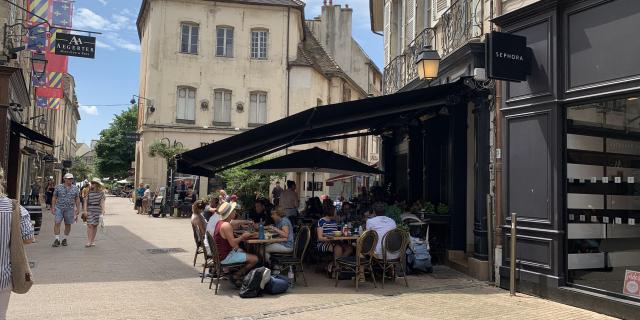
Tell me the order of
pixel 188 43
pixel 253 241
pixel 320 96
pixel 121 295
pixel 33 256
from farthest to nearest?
pixel 320 96
pixel 188 43
pixel 33 256
pixel 253 241
pixel 121 295

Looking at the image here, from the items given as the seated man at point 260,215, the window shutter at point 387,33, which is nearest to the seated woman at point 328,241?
the seated man at point 260,215

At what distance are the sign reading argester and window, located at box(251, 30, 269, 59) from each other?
15.3 m

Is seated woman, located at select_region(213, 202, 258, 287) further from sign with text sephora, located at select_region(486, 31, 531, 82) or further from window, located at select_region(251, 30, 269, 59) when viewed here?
window, located at select_region(251, 30, 269, 59)

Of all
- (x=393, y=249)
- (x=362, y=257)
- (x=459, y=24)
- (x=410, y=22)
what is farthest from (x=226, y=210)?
(x=410, y=22)

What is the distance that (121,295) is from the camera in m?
6.77

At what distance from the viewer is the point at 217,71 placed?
28.4 metres

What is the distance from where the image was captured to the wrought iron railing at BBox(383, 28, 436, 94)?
11117 mm

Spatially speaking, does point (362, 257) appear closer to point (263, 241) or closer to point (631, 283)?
point (263, 241)

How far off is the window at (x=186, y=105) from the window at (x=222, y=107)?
45.2 inches

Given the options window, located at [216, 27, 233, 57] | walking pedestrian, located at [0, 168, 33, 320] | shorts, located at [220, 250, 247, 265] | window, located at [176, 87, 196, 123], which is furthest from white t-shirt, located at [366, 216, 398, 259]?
window, located at [216, 27, 233, 57]

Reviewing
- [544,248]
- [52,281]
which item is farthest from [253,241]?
[544,248]

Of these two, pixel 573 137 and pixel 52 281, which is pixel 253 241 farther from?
pixel 573 137

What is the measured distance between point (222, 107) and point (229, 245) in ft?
72.4

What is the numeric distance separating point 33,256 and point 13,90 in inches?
205
